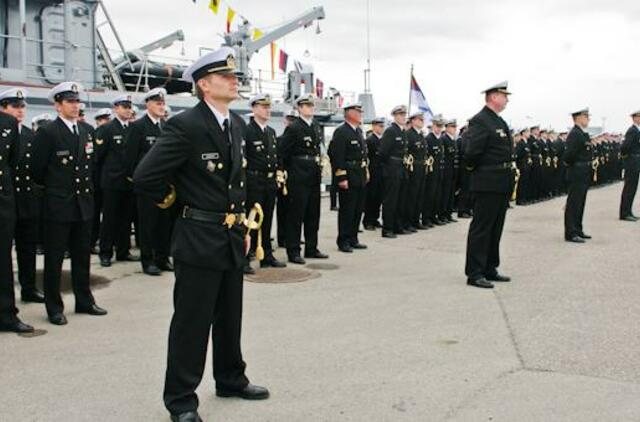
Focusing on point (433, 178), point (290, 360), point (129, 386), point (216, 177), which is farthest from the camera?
point (433, 178)

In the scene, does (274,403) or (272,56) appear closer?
(274,403)

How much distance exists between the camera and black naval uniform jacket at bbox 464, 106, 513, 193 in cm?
743

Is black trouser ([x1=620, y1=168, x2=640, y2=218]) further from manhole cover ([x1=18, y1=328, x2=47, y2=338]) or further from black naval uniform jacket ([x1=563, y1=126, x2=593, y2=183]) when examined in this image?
manhole cover ([x1=18, y1=328, x2=47, y2=338])

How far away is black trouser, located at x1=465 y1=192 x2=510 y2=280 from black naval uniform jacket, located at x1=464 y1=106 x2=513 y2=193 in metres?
0.11

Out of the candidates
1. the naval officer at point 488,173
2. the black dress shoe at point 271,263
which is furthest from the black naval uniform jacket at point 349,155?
the naval officer at point 488,173

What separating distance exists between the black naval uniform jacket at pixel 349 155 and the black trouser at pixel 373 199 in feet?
9.36

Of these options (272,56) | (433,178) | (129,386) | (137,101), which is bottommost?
(129,386)

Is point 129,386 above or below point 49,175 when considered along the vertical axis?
below

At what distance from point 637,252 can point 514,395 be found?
20.5 ft

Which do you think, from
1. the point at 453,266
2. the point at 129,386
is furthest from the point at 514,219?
the point at 129,386

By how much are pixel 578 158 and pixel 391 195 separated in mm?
3022

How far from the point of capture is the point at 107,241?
28.8ft

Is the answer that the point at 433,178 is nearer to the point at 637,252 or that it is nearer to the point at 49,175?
the point at 637,252

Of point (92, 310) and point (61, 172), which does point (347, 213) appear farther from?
point (61, 172)
